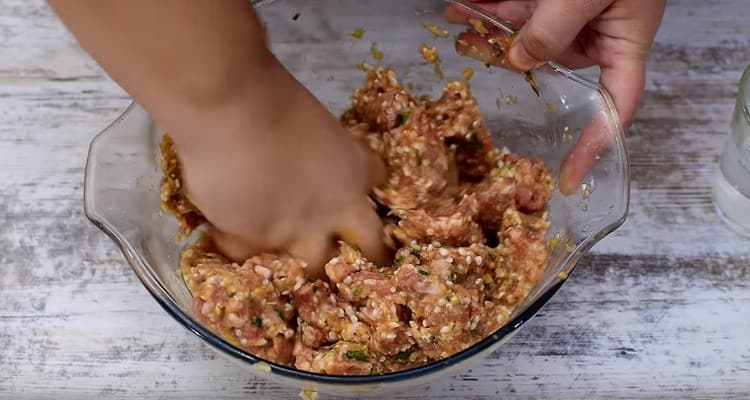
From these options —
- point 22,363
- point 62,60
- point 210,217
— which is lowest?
point 22,363

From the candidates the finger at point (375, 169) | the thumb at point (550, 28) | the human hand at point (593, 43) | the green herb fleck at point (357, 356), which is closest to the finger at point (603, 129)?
the human hand at point (593, 43)

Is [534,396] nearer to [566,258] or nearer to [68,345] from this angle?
[566,258]

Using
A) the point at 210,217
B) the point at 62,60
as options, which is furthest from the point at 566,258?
the point at 62,60

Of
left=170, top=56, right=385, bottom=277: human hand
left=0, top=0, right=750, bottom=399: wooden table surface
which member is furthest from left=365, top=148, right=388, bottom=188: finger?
left=0, top=0, right=750, bottom=399: wooden table surface

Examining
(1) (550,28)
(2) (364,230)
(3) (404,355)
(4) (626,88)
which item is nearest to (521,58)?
(1) (550,28)

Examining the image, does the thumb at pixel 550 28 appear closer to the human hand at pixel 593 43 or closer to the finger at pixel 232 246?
the human hand at pixel 593 43

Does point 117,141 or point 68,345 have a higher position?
point 117,141
